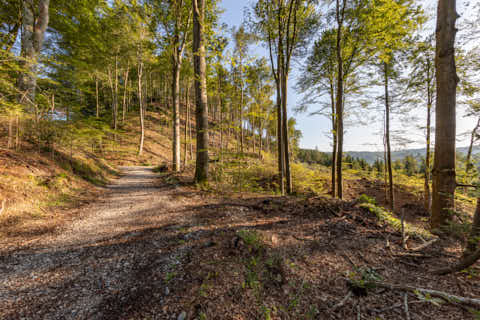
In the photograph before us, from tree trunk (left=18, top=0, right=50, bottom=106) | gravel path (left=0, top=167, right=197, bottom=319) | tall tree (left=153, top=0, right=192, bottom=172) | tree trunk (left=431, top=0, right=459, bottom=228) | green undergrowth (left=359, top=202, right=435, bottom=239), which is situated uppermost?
tall tree (left=153, top=0, right=192, bottom=172)

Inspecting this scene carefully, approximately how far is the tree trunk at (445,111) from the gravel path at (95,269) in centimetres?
473

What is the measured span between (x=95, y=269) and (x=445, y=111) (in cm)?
639

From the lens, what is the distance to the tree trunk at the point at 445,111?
3.10 meters

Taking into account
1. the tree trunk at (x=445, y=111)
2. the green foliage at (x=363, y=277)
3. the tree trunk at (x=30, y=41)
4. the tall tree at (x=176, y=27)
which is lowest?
the green foliage at (x=363, y=277)

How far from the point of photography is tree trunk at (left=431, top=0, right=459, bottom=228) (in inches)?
122

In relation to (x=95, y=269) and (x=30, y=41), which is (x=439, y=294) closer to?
(x=95, y=269)

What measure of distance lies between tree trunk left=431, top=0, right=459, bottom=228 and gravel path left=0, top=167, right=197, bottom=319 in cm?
473

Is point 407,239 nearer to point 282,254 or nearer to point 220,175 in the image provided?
point 282,254

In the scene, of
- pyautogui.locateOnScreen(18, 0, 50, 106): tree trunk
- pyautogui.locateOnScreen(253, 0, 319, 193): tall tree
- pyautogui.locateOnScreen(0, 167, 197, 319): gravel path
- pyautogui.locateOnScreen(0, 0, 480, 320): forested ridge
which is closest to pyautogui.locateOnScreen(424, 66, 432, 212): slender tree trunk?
pyautogui.locateOnScreen(0, 0, 480, 320): forested ridge

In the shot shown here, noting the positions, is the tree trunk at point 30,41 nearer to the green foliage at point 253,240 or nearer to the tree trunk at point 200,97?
the tree trunk at point 200,97

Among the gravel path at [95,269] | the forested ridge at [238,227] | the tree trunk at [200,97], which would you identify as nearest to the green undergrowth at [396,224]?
the forested ridge at [238,227]

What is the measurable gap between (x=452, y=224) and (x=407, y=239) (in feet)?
2.33

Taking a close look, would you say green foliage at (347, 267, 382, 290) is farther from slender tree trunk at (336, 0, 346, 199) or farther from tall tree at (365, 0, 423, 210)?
tall tree at (365, 0, 423, 210)

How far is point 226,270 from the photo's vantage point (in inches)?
76.9
